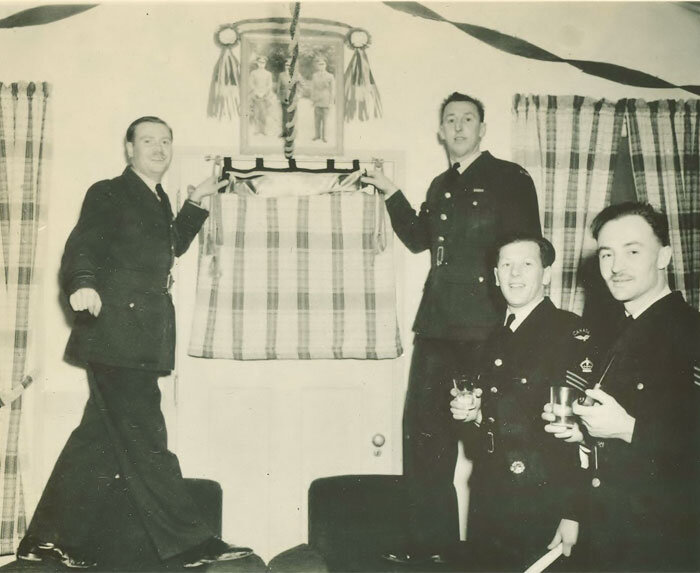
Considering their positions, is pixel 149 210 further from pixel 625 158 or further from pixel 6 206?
pixel 625 158

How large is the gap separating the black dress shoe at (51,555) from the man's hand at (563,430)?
162 centimetres

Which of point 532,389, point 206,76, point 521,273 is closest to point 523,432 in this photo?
point 532,389

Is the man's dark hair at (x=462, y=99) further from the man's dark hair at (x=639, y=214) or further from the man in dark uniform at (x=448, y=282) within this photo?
the man's dark hair at (x=639, y=214)

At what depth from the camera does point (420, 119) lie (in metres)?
2.67

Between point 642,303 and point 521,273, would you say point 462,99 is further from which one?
point 642,303

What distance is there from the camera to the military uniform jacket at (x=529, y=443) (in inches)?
95.2

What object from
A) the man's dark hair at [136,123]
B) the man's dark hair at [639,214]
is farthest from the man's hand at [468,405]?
the man's dark hair at [136,123]

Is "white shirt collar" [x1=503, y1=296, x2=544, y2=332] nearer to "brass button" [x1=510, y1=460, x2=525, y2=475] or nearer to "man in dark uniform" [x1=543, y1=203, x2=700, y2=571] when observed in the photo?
"man in dark uniform" [x1=543, y1=203, x2=700, y2=571]

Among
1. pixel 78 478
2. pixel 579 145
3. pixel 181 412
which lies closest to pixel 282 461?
pixel 181 412

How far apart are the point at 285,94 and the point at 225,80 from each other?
227 mm

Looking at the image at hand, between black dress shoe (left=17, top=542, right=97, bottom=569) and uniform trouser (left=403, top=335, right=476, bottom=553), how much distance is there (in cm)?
114

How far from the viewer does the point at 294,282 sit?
8.66 feet

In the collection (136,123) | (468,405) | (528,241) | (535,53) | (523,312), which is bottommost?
(468,405)

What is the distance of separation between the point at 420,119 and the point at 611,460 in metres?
1.37
